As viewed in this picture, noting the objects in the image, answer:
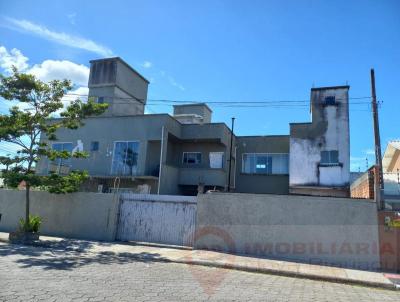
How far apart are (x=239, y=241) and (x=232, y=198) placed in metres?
1.63

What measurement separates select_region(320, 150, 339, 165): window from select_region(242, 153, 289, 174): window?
2.73 m

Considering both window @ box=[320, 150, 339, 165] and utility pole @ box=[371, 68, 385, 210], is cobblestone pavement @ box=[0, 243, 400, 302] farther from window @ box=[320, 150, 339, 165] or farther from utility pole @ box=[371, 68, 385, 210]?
window @ box=[320, 150, 339, 165]

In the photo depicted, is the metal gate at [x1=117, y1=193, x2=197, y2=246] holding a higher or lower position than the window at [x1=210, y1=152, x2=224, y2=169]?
lower

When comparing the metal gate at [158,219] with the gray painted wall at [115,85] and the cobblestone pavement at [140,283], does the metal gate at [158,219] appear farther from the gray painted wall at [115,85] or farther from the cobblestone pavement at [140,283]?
the gray painted wall at [115,85]

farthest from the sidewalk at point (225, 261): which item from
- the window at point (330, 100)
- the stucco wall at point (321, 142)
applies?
the window at point (330, 100)

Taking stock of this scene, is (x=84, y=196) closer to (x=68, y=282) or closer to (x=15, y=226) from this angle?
(x=15, y=226)

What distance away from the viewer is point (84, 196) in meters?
15.8

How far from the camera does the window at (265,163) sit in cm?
2591

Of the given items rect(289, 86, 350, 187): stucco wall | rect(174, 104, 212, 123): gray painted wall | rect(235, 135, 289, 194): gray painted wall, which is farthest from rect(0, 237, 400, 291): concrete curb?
rect(174, 104, 212, 123): gray painted wall

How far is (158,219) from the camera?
14.3m

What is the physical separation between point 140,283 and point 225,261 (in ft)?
13.6

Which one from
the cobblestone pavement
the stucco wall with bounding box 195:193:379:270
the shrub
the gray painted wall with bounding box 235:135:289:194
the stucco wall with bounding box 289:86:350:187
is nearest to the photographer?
the cobblestone pavement

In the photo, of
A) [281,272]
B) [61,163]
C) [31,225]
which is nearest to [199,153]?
[61,163]

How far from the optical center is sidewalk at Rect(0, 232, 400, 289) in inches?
383
